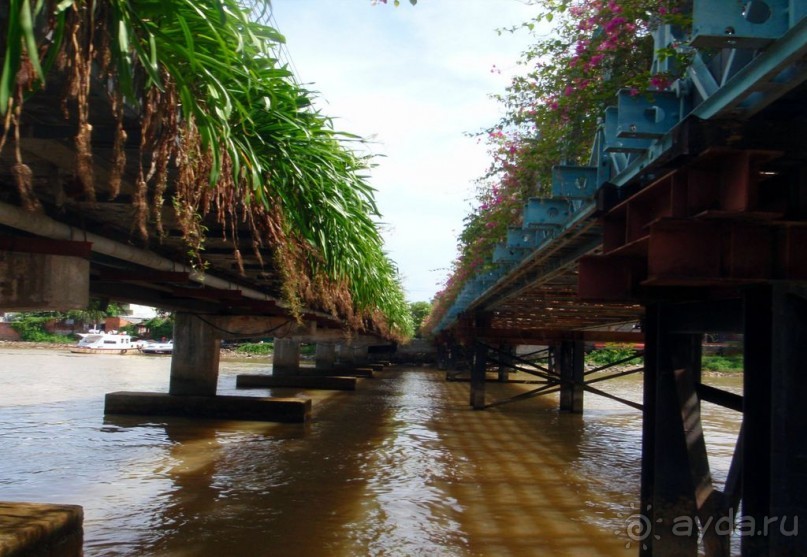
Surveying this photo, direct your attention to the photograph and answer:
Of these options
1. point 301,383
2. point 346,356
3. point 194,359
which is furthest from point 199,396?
point 346,356

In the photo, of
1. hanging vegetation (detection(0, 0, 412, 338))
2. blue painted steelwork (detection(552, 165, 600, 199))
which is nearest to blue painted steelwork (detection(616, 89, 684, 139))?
blue painted steelwork (detection(552, 165, 600, 199))

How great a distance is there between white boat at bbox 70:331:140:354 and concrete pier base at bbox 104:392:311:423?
50923 millimetres

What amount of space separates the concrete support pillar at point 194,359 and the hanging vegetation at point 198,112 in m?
9.85

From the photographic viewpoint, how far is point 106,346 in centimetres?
6619

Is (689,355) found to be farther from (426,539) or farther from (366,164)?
(366,164)

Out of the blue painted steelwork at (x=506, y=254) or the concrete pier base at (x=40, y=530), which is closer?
the concrete pier base at (x=40, y=530)

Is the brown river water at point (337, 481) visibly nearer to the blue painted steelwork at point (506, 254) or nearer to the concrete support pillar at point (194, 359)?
the concrete support pillar at point (194, 359)

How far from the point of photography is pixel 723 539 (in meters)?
5.42

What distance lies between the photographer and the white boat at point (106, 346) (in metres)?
65.1

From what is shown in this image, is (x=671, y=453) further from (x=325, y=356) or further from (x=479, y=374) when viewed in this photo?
(x=325, y=356)

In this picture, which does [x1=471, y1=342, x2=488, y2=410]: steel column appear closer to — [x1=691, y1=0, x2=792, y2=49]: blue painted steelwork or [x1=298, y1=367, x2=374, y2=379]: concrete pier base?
[x1=298, y1=367, x2=374, y2=379]: concrete pier base

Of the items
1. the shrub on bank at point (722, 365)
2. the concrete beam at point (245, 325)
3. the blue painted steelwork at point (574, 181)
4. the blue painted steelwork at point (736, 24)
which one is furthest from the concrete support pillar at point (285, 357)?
the shrub on bank at point (722, 365)

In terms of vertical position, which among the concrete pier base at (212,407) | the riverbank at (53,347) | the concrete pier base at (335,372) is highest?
the concrete pier base at (212,407)
